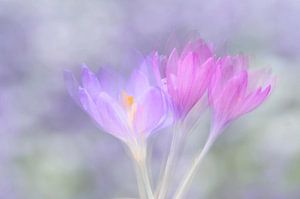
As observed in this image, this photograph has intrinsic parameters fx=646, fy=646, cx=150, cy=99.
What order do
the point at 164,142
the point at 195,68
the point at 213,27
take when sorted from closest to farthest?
the point at 195,68, the point at 164,142, the point at 213,27

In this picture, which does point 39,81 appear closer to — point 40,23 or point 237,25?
point 40,23

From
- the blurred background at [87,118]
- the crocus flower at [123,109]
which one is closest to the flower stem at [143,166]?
the crocus flower at [123,109]

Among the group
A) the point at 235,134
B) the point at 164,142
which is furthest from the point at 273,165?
the point at 164,142

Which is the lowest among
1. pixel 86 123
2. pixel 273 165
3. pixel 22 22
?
pixel 273 165

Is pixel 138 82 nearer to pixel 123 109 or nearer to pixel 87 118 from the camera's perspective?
pixel 123 109

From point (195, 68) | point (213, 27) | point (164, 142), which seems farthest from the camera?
point (213, 27)

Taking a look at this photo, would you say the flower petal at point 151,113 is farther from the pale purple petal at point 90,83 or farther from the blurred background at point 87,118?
the blurred background at point 87,118

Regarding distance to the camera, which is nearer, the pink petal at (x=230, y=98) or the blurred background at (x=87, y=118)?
the pink petal at (x=230, y=98)

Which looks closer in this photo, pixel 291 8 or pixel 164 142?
pixel 164 142
